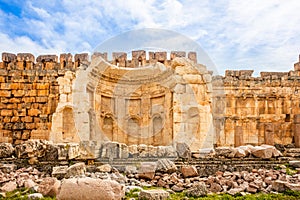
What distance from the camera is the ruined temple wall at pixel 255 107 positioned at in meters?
15.6

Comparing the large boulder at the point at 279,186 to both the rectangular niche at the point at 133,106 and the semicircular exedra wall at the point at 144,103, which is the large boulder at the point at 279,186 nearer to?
the semicircular exedra wall at the point at 144,103

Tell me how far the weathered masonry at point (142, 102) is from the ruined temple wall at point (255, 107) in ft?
0.16

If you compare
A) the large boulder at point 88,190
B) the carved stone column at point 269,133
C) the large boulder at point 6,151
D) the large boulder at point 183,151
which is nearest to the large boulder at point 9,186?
the large boulder at point 88,190

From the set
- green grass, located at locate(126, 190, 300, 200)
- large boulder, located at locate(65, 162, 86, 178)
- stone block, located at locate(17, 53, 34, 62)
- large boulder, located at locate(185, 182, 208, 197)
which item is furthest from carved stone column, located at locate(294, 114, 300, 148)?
stone block, located at locate(17, 53, 34, 62)

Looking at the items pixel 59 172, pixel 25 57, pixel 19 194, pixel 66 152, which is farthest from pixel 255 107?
pixel 19 194

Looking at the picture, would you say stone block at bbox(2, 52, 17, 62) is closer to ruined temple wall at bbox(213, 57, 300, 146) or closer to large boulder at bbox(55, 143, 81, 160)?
large boulder at bbox(55, 143, 81, 160)

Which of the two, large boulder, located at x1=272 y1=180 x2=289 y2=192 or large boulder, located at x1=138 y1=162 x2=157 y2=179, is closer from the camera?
large boulder, located at x1=272 y1=180 x2=289 y2=192

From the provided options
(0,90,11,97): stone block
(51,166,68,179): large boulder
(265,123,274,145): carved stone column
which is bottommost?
(51,166,68,179): large boulder

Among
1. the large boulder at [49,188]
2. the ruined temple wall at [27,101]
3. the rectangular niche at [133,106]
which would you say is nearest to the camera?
the large boulder at [49,188]

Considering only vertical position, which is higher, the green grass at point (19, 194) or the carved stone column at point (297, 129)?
the carved stone column at point (297, 129)

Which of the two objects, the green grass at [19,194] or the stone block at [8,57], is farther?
the stone block at [8,57]

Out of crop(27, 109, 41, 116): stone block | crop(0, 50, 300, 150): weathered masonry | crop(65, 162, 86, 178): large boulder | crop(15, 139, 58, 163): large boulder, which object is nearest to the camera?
crop(65, 162, 86, 178): large boulder

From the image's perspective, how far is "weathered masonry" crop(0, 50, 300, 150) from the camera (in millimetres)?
12711

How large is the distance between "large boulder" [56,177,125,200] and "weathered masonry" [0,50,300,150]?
7373 mm
